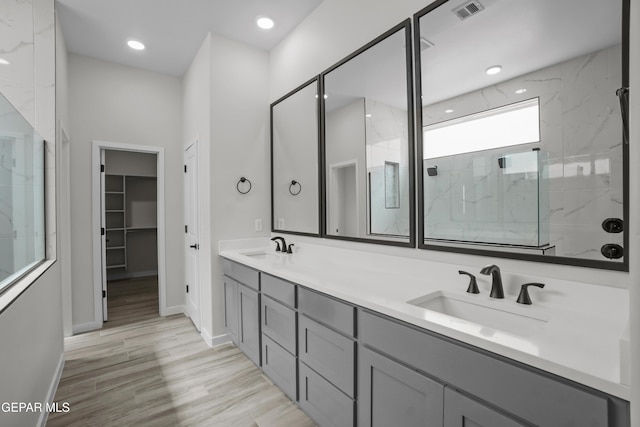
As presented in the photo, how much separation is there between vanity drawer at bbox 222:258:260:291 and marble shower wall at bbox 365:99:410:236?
95cm

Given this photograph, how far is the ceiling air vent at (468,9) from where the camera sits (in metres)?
1.52

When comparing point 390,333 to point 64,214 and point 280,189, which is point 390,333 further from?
point 64,214

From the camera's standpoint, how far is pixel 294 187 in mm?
2893

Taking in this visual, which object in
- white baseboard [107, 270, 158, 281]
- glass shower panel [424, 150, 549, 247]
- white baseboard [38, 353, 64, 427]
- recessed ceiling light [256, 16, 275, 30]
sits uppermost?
recessed ceiling light [256, 16, 275, 30]

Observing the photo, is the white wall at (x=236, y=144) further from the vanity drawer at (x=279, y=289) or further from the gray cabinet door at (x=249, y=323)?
the vanity drawer at (x=279, y=289)

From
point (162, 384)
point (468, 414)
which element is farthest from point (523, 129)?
point (162, 384)

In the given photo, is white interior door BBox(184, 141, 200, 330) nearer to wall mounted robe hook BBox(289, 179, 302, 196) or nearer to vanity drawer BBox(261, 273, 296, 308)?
wall mounted robe hook BBox(289, 179, 302, 196)

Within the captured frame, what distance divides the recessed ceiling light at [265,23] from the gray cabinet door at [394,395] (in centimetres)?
278

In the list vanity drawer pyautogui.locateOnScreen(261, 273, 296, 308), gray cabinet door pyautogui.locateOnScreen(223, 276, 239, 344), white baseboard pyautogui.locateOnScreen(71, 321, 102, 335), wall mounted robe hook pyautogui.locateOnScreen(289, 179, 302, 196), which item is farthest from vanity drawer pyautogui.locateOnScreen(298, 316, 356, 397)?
white baseboard pyautogui.locateOnScreen(71, 321, 102, 335)

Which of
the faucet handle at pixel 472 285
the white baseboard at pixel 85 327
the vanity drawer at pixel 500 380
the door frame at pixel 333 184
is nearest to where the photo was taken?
the vanity drawer at pixel 500 380

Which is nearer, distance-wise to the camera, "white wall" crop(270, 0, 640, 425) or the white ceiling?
"white wall" crop(270, 0, 640, 425)

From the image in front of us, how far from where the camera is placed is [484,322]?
1387 mm

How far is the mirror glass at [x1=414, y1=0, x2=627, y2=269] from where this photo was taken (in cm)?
117

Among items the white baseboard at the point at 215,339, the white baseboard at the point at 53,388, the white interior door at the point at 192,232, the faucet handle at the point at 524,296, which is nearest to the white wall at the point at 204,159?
the white baseboard at the point at 215,339
